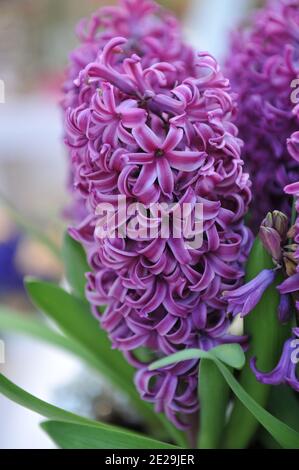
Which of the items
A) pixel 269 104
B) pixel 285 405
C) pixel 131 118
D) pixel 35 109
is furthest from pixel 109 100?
pixel 35 109

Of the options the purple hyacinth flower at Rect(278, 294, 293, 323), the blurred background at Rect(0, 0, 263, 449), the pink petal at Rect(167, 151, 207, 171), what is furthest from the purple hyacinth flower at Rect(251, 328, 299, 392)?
the blurred background at Rect(0, 0, 263, 449)

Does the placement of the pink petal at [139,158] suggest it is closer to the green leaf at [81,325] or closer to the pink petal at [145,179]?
the pink petal at [145,179]

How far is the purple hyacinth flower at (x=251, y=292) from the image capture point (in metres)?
0.36

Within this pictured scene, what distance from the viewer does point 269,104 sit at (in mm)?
426

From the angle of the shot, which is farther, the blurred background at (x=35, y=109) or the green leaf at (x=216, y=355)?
the blurred background at (x=35, y=109)

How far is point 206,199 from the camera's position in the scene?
1.17 ft

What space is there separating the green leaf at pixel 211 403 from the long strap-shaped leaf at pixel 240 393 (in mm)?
18

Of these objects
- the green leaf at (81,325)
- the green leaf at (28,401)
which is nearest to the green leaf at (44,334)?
the green leaf at (81,325)

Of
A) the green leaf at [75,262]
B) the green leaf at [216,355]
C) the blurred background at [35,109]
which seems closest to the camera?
the green leaf at [216,355]

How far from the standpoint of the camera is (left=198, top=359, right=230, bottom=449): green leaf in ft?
1.29

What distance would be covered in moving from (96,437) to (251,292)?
0.14m

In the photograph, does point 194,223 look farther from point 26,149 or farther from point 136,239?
point 26,149
